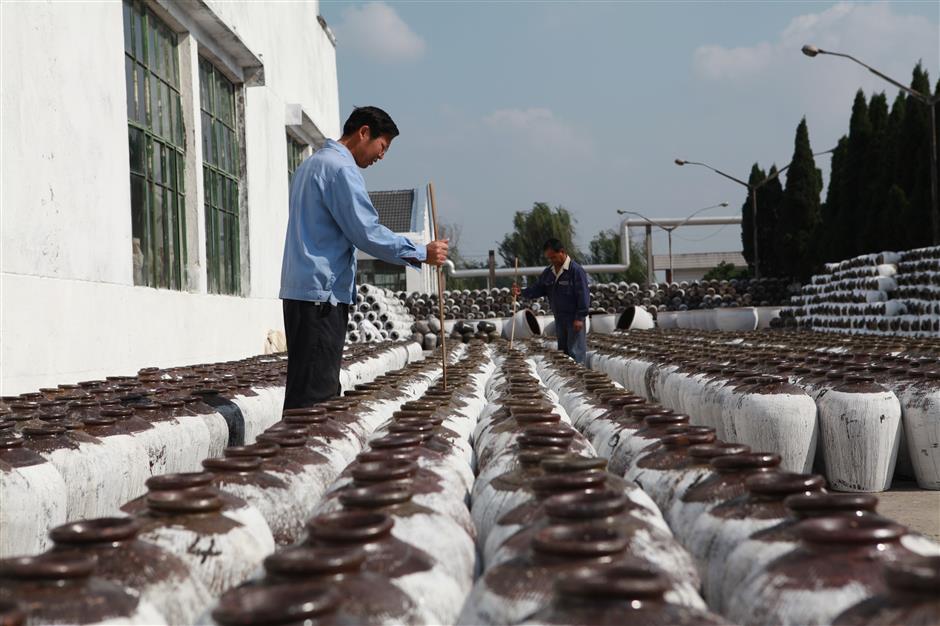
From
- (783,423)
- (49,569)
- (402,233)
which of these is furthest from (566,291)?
(402,233)

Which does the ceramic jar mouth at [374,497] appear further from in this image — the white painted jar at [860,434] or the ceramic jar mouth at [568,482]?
the white painted jar at [860,434]

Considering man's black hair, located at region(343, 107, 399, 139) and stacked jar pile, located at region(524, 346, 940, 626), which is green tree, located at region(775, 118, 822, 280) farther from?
stacked jar pile, located at region(524, 346, 940, 626)

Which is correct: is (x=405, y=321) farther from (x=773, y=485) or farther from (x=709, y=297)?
(x=773, y=485)

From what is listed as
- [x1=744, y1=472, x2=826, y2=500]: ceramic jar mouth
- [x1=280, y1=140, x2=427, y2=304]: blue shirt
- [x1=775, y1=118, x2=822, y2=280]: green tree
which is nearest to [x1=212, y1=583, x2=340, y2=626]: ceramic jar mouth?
[x1=744, y1=472, x2=826, y2=500]: ceramic jar mouth

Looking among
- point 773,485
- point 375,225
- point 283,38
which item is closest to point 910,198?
point 283,38

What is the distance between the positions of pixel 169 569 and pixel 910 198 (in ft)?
85.8

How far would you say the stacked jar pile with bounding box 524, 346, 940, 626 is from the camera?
1874 millimetres

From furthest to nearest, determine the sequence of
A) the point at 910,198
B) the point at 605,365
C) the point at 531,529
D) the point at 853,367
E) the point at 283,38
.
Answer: the point at 910,198
the point at 283,38
the point at 605,365
the point at 853,367
the point at 531,529

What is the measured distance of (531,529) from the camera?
252cm

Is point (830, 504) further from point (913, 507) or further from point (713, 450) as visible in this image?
point (913, 507)

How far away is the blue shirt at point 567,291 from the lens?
36.2 feet

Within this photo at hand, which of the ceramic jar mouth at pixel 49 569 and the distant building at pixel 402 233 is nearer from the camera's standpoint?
the ceramic jar mouth at pixel 49 569

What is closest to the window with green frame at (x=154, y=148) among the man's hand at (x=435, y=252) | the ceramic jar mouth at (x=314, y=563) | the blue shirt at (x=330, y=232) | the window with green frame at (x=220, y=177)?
the window with green frame at (x=220, y=177)

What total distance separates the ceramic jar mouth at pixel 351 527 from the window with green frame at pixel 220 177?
1203cm
